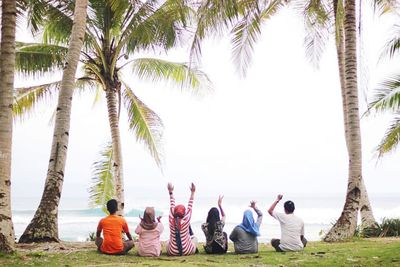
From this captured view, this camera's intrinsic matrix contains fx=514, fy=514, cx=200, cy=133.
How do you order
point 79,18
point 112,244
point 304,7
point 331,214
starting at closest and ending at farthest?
point 112,244, point 79,18, point 304,7, point 331,214

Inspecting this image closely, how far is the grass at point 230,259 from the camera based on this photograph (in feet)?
30.2

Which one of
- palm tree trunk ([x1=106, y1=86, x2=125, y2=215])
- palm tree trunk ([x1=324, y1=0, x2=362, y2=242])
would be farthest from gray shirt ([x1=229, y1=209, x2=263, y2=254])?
palm tree trunk ([x1=106, y1=86, x2=125, y2=215])

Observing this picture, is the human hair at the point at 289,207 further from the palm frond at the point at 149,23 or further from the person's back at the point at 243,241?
the palm frond at the point at 149,23

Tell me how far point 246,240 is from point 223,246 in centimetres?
52

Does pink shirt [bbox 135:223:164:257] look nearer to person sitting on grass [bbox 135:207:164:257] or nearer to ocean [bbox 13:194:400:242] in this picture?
person sitting on grass [bbox 135:207:164:257]

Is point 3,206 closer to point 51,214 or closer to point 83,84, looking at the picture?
point 51,214

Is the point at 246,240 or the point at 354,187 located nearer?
the point at 246,240

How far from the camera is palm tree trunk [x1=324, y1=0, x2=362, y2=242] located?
1374 centimetres

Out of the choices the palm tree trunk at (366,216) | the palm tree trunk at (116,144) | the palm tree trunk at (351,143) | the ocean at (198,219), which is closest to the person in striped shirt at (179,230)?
the palm tree trunk at (351,143)

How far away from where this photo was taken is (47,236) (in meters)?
12.1

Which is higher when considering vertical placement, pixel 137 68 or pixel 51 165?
pixel 137 68

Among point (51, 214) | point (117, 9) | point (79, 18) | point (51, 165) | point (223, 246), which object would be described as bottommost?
point (223, 246)

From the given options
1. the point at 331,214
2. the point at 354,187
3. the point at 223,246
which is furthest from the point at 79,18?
the point at 331,214

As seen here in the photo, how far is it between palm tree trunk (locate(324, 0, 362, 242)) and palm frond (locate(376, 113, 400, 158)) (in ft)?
15.6
